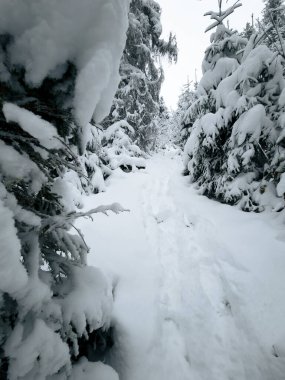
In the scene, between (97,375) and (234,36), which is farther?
(234,36)

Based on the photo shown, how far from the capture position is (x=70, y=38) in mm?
1652

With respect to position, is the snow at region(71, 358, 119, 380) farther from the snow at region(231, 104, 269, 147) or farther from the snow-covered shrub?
the snow-covered shrub

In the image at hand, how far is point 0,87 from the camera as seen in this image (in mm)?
1628

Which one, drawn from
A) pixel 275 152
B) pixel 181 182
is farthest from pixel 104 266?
pixel 181 182

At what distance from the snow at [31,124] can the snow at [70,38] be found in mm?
341

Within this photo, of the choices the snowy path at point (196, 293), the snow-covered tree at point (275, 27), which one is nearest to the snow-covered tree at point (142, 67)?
the snow-covered tree at point (275, 27)

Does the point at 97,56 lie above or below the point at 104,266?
above

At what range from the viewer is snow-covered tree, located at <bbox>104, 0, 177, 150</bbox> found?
14.5 m

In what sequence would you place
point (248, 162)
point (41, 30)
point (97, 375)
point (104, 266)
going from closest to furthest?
point (41, 30) < point (97, 375) < point (104, 266) < point (248, 162)

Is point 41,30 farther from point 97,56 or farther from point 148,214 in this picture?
point 148,214

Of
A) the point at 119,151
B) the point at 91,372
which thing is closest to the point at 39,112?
the point at 91,372

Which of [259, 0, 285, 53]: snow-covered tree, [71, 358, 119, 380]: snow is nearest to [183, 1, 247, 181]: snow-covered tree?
[259, 0, 285, 53]: snow-covered tree

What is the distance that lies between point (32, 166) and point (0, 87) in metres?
0.54

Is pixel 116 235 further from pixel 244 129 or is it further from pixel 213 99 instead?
pixel 213 99
